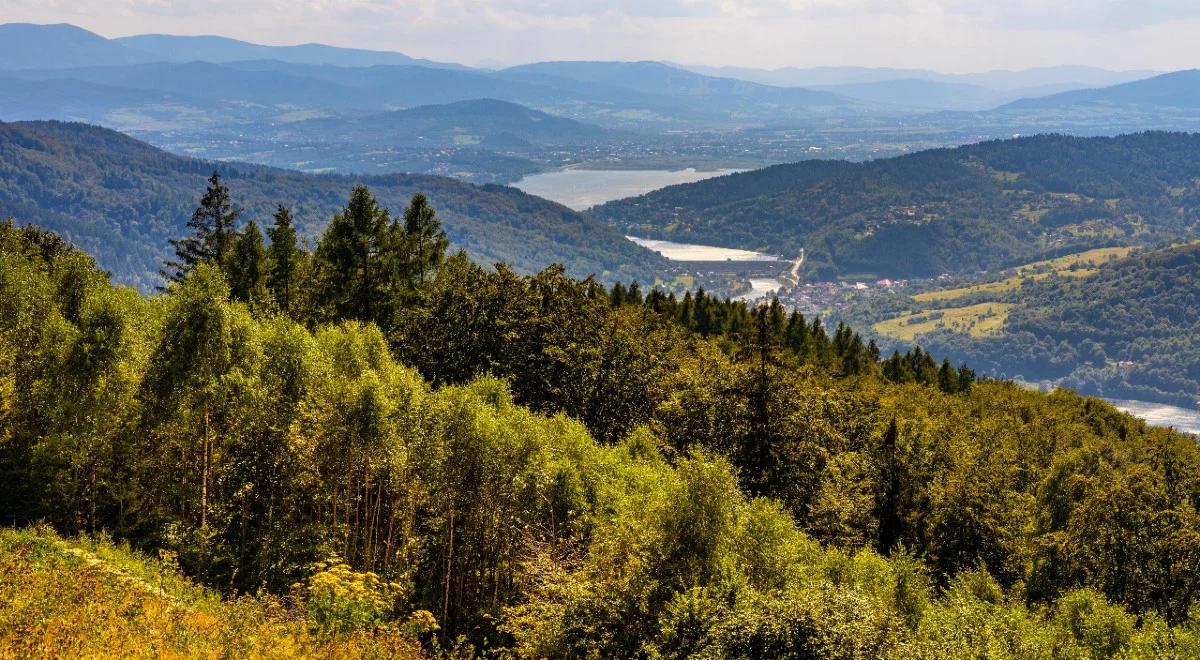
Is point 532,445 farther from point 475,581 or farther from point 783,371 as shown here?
point 783,371

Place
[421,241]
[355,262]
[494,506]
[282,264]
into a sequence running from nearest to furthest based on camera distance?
1. [494,506]
2. [355,262]
3. [282,264]
4. [421,241]

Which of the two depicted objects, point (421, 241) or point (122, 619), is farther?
point (421, 241)

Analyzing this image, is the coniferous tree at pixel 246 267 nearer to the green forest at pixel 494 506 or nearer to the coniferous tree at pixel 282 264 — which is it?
the coniferous tree at pixel 282 264

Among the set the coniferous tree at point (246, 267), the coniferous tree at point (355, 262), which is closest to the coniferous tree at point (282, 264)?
the coniferous tree at point (246, 267)

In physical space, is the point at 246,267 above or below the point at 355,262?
below

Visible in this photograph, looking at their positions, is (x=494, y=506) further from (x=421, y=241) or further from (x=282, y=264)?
(x=421, y=241)

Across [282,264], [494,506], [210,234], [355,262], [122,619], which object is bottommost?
[494,506]

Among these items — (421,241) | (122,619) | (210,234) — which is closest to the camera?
(122,619)

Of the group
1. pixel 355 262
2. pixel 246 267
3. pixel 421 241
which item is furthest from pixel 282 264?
pixel 421 241
